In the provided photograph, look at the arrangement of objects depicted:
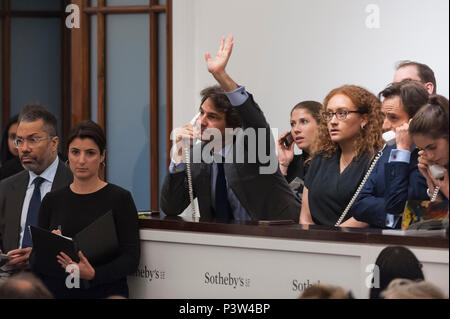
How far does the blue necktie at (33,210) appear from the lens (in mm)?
4188

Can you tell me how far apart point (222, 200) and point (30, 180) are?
3.60 feet

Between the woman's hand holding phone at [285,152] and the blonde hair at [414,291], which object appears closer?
the blonde hair at [414,291]

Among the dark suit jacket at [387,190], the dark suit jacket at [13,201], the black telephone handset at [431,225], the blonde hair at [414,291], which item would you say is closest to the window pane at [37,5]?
the dark suit jacket at [13,201]

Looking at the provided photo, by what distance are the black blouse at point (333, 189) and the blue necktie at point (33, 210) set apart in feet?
4.83

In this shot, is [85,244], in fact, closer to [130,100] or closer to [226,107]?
[226,107]

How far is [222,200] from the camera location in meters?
4.14

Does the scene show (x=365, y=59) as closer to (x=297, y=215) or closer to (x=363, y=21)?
(x=363, y=21)

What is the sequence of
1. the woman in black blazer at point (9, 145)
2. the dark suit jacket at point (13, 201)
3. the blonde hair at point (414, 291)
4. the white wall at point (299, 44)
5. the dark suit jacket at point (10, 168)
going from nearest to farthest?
1. the blonde hair at point (414, 291)
2. the dark suit jacket at point (13, 201)
3. the dark suit jacket at point (10, 168)
4. the woman in black blazer at point (9, 145)
5. the white wall at point (299, 44)

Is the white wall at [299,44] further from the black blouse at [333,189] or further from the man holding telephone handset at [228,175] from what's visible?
the black blouse at [333,189]

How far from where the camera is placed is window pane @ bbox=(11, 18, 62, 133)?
927 centimetres

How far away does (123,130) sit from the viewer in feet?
22.4

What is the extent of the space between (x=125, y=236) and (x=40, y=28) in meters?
6.13

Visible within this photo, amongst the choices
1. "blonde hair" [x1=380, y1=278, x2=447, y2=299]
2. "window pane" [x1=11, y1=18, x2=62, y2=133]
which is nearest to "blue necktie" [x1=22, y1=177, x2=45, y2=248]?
"blonde hair" [x1=380, y1=278, x2=447, y2=299]
